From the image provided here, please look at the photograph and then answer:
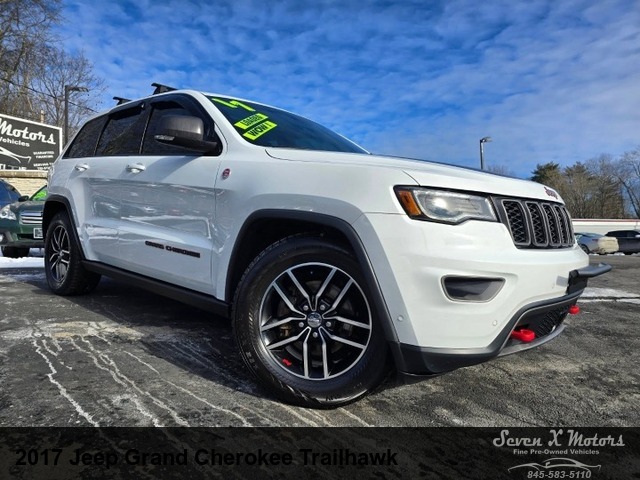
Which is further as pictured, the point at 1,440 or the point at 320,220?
the point at 320,220

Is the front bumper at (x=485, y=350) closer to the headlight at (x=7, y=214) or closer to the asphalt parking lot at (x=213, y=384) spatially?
the asphalt parking lot at (x=213, y=384)

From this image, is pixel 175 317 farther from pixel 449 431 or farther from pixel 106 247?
pixel 449 431

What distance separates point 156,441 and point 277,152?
153 cm

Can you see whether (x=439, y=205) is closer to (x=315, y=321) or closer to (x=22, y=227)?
(x=315, y=321)

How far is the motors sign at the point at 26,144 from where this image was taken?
23.3 meters

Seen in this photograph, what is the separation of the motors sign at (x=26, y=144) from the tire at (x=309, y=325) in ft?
86.2

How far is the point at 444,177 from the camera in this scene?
1.90 m

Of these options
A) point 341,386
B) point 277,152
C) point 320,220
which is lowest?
point 341,386

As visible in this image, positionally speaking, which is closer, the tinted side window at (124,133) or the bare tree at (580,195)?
the tinted side window at (124,133)

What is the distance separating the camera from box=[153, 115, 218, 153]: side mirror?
2496mm

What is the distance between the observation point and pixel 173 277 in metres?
2.87

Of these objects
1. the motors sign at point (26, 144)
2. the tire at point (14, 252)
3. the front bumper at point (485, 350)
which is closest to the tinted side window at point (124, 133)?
the front bumper at point (485, 350)

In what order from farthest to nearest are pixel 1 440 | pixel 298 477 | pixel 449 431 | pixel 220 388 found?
1. pixel 220 388
2. pixel 449 431
3. pixel 1 440
4. pixel 298 477

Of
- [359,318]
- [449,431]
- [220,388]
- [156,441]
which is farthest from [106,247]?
[449,431]
